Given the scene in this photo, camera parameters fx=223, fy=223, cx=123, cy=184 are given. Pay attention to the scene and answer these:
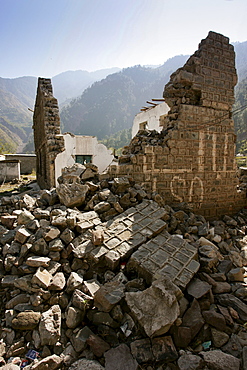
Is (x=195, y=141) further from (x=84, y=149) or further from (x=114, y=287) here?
(x=84, y=149)

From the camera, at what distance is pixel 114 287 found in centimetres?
350

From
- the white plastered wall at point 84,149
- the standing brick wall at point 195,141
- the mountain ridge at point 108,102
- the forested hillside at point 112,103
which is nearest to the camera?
the standing brick wall at point 195,141

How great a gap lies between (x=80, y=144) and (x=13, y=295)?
12.8 m

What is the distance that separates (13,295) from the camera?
Answer: 12.0 ft

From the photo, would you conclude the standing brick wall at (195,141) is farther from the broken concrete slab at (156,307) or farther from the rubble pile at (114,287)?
the broken concrete slab at (156,307)

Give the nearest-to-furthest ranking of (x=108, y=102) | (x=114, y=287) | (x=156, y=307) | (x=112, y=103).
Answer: (x=156, y=307) → (x=114, y=287) → (x=108, y=102) → (x=112, y=103)

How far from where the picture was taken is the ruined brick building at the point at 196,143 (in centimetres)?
610

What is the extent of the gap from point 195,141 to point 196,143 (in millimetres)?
69

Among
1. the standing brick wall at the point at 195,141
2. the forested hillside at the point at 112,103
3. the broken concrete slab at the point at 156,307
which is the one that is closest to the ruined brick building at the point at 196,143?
the standing brick wall at the point at 195,141

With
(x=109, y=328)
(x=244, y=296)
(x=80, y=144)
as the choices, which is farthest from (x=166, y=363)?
(x=80, y=144)

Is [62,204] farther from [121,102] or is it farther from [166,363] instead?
[121,102]

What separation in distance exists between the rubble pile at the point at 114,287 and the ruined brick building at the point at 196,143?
3.32ft

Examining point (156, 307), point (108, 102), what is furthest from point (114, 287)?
point (108, 102)

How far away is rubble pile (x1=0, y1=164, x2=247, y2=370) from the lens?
2.93 meters
